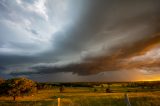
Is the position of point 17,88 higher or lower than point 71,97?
higher

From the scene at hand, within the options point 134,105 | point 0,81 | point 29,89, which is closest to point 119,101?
point 134,105

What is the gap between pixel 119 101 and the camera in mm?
44594

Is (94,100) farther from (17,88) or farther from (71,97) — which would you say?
(17,88)

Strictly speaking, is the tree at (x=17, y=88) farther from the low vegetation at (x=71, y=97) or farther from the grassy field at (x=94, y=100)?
the grassy field at (x=94, y=100)

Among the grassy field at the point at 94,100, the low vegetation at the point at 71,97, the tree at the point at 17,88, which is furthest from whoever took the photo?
the tree at the point at 17,88

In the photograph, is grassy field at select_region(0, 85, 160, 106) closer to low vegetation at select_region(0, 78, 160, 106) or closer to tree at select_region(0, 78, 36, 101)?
low vegetation at select_region(0, 78, 160, 106)

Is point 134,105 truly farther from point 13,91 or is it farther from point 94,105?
point 13,91

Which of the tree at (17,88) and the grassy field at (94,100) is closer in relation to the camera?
the grassy field at (94,100)

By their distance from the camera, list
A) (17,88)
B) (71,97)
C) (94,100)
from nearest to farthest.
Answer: (94,100)
(71,97)
(17,88)

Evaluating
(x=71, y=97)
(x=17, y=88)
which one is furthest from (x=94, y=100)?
(x=17, y=88)

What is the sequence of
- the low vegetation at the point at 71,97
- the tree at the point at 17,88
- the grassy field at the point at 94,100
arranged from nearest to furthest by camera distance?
1. the grassy field at the point at 94,100
2. the low vegetation at the point at 71,97
3. the tree at the point at 17,88

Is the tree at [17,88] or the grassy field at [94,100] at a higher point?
the tree at [17,88]

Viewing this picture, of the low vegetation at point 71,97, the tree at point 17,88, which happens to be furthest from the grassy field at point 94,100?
the tree at point 17,88

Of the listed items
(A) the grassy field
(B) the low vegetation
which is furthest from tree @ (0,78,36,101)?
(A) the grassy field
